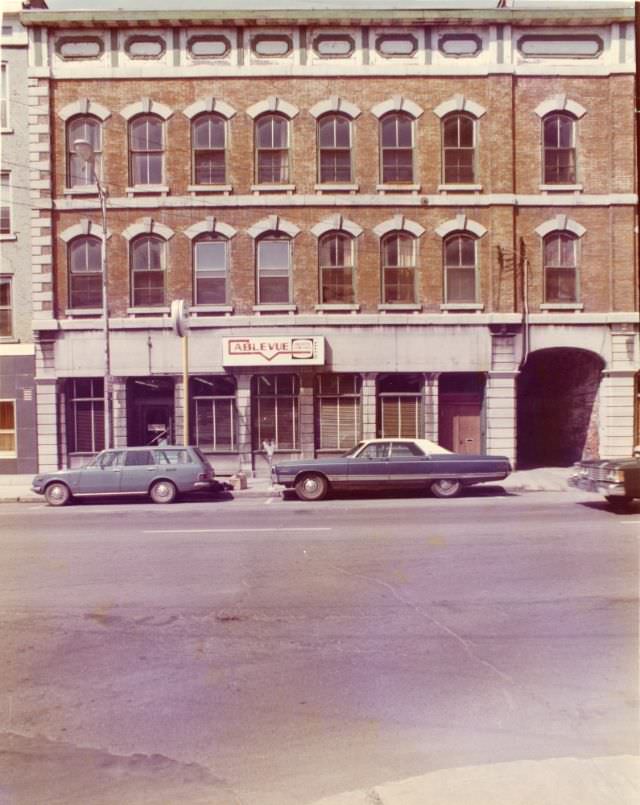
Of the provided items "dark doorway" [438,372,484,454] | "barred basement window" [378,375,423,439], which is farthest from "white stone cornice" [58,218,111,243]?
"dark doorway" [438,372,484,454]

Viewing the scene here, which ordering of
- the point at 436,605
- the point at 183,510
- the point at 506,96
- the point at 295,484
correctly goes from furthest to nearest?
the point at 506,96 → the point at 295,484 → the point at 183,510 → the point at 436,605

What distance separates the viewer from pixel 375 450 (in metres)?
16.0

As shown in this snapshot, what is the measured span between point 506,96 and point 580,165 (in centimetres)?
297

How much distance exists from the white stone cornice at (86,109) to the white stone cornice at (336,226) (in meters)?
7.00

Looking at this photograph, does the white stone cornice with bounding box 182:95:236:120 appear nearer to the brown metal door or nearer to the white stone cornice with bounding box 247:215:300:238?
the white stone cornice with bounding box 247:215:300:238

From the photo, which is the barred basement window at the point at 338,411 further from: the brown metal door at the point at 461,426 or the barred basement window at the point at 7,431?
the barred basement window at the point at 7,431

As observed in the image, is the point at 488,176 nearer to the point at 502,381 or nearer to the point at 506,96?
the point at 506,96

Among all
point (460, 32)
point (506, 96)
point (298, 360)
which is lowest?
point (298, 360)

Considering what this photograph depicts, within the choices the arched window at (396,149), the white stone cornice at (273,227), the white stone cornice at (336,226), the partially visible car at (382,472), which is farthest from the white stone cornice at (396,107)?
the partially visible car at (382,472)

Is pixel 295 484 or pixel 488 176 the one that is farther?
pixel 488 176

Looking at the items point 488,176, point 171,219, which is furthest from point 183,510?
point 488,176

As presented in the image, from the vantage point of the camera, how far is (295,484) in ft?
51.5

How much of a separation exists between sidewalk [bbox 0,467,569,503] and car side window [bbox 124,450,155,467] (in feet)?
7.70

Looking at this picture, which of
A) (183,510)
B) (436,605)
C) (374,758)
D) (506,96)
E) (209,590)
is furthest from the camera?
(506,96)
